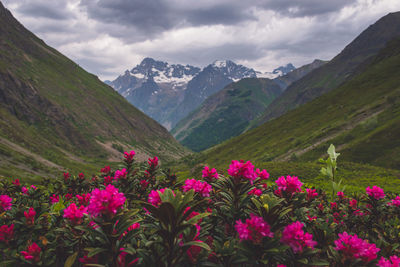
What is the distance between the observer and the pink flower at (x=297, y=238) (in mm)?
3244

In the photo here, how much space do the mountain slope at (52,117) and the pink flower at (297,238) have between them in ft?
203

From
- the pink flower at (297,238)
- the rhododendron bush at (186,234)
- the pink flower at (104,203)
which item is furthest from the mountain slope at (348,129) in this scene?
the pink flower at (104,203)

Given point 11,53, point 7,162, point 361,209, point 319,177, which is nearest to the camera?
point 361,209

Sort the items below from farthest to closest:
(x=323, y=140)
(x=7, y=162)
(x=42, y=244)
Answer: (x=7, y=162) → (x=323, y=140) → (x=42, y=244)

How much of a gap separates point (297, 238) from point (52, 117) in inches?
5205

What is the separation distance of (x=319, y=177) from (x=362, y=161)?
19.4 m

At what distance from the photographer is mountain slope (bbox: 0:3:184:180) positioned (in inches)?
2948

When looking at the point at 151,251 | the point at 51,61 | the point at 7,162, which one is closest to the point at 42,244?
the point at 151,251

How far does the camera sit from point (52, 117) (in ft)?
366

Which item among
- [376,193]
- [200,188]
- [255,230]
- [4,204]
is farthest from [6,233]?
[376,193]

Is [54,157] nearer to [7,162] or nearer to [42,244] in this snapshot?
[7,162]

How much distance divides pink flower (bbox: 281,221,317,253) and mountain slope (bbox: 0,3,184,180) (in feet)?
203

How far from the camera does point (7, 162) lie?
56219 mm

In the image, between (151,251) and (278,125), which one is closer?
(151,251)
